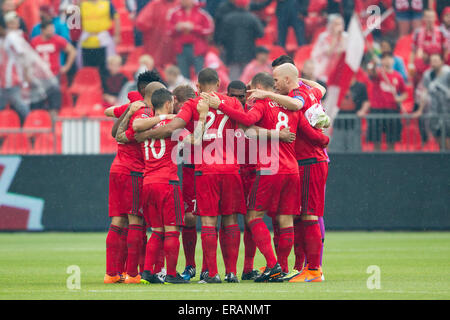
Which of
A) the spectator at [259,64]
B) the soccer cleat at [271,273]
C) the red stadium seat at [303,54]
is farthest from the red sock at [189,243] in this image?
the red stadium seat at [303,54]

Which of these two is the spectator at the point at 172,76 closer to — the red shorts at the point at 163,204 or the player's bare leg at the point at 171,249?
the red shorts at the point at 163,204

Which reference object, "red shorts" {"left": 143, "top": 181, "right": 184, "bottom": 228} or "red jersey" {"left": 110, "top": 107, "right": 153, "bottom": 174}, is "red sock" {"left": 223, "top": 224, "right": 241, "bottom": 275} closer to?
"red shorts" {"left": 143, "top": 181, "right": 184, "bottom": 228}

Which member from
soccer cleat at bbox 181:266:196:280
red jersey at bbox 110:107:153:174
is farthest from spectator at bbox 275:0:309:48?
red jersey at bbox 110:107:153:174

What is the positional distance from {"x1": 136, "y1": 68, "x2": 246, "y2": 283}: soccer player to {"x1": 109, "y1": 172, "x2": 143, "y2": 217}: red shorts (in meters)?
0.61

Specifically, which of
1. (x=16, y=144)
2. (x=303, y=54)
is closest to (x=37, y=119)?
(x=16, y=144)

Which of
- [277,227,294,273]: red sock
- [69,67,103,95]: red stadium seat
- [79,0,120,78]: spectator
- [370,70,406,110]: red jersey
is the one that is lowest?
[277,227,294,273]: red sock

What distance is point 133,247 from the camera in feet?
31.9

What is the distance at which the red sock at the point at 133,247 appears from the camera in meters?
9.73

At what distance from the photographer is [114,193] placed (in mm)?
9969

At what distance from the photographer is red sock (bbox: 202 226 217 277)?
9500 mm

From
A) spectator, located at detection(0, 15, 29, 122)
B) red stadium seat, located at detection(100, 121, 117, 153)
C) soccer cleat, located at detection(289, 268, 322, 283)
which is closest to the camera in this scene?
soccer cleat, located at detection(289, 268, 322, 283)

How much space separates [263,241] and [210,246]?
0.58 metres
